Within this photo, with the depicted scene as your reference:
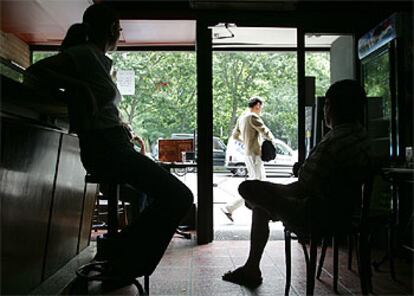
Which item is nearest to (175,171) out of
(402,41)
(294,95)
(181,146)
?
(181,146)

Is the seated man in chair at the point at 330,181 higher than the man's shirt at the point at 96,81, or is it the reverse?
the man's shirt at the point at 96,81

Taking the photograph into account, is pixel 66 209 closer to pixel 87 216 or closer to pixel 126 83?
pixel 87 216

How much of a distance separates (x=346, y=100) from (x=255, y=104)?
288 centimetres

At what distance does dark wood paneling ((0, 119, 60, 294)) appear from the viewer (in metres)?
1.96

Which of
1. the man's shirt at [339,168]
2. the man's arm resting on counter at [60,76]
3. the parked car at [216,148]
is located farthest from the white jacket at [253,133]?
the man's arm resting on counter at [60,76]

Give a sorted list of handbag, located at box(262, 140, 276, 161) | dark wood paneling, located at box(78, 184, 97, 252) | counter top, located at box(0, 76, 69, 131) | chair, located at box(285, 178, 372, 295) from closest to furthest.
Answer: counter top, located at box(0, 76, 69, 131), chair, located at box(285, 178, 372, 295), dark wood paneling, located at box(78, 184, 97, 252), handbag, located at box(262, 140, 276, 161)

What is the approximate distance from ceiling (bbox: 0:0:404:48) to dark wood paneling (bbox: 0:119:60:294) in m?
2.34

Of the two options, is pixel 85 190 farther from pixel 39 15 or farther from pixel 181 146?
pixel 39 15

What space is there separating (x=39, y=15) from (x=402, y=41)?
3707mm

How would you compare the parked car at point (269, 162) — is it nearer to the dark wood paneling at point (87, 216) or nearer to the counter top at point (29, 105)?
the dark wood paneling at point (87, 216)

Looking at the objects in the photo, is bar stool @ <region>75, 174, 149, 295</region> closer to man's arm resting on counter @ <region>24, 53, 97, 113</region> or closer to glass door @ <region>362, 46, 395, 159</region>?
man's arm resting on counter @ <region>24, 53, 97, 113</region>

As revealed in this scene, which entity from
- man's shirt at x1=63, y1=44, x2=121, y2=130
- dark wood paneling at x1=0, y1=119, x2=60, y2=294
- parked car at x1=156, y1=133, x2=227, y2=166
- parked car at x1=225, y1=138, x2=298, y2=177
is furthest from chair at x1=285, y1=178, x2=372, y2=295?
parked car at x1=225, y1=138, x2=298, y2=177

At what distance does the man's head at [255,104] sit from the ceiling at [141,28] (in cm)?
74

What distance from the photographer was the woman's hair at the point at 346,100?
234 cm
